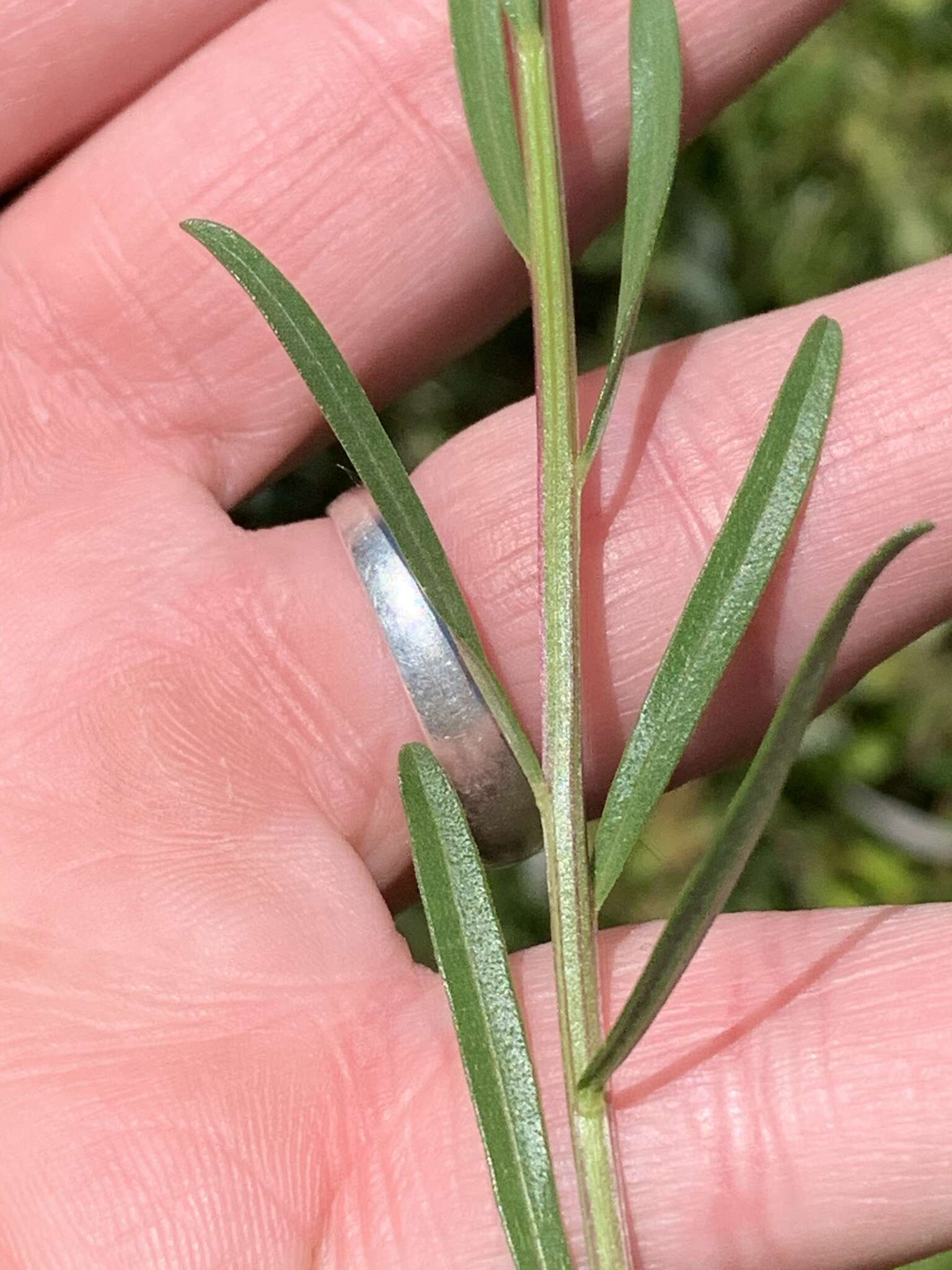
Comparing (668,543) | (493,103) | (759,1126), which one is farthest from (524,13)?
(759,1126)

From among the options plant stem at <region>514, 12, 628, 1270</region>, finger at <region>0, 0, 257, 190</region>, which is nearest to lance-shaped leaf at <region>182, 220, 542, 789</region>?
plant stem at <region>514, 12, 628, 1270</region>

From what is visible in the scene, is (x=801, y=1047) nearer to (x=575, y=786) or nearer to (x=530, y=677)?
(x=575, y=786)

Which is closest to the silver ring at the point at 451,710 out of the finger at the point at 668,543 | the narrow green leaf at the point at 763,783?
the finger at the point at 668,543

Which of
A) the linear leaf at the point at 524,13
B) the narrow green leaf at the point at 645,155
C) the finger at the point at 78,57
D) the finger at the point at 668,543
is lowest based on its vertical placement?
the finger at the point at 668,543

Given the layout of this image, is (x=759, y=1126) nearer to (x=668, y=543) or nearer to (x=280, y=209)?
(x=668, y=543)

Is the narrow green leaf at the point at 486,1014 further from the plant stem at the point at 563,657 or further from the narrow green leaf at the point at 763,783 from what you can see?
the narrow green leaf at the point at 763,783

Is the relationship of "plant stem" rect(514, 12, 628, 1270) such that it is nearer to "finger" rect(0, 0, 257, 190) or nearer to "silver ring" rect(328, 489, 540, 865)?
"silver ring" rect(328, 489, 540, 865)
